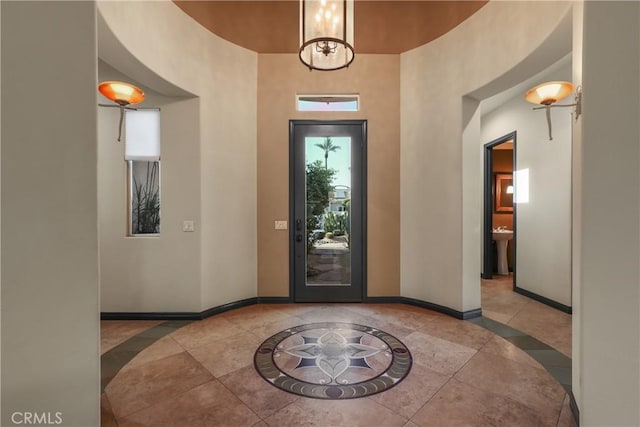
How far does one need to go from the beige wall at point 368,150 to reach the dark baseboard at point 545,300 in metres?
2.12

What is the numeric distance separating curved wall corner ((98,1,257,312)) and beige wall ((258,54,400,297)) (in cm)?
17

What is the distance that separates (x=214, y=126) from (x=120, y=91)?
3.92ft

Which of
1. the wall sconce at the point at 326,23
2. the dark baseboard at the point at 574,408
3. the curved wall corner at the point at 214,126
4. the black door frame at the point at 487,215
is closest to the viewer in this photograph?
the dark baseboard at the point at 574,408

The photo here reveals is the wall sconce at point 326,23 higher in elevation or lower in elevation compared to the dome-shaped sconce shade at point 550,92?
higher

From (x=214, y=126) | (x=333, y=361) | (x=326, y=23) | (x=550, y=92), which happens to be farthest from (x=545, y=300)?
(x=214, y=126)

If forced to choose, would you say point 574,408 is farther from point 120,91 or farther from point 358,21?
point 358,21

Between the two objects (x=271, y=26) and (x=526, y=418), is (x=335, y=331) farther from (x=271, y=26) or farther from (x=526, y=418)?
(x=271, y=26)

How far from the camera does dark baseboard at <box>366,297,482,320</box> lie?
3.48m

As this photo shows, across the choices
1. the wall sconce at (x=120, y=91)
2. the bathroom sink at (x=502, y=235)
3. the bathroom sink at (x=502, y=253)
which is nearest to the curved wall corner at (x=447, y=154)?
the bathroom sink at (x=502, y=235)

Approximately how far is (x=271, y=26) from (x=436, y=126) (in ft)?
8.34

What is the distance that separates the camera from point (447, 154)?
3.59m

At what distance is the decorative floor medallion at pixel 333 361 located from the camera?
7.02 ft

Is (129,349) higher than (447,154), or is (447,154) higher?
(447,154)

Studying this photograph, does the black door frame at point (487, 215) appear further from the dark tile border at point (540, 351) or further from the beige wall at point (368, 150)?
the beige wall at point (368, 150)
